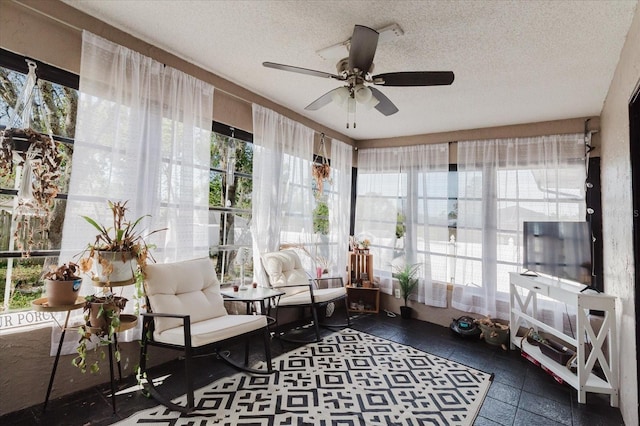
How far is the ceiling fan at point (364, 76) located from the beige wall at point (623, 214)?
1.20 m

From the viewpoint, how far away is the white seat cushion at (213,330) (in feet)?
6.79

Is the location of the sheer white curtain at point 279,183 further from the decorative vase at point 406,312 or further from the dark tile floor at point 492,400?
the decorative vase at point 406,312

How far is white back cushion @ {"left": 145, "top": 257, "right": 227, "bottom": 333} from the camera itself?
2248 millimetres

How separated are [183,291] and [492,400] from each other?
2.48 metres

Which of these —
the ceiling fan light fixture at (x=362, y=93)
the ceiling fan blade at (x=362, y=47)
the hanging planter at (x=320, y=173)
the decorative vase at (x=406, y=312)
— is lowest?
the decorative vase at (x=406, y=312)

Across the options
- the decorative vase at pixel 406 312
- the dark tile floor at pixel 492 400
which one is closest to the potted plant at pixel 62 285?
the dark tile floor at pixel 492 400

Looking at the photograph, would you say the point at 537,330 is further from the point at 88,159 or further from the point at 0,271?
the point at 0,271

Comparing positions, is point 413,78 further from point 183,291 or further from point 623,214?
point 183,291

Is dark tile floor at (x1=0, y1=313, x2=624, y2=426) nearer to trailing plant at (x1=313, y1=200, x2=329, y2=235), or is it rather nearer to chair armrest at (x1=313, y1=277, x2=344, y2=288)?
chair armrest at (x1=313, y1=277, x2=344, y2=288)

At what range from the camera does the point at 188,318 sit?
201 centimetres

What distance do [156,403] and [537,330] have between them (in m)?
3.75

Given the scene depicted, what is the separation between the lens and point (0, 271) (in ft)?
6.36

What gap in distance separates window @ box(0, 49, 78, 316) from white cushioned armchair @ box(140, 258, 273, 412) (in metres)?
0.67

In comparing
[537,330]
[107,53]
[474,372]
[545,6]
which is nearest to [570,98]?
[545,6]
